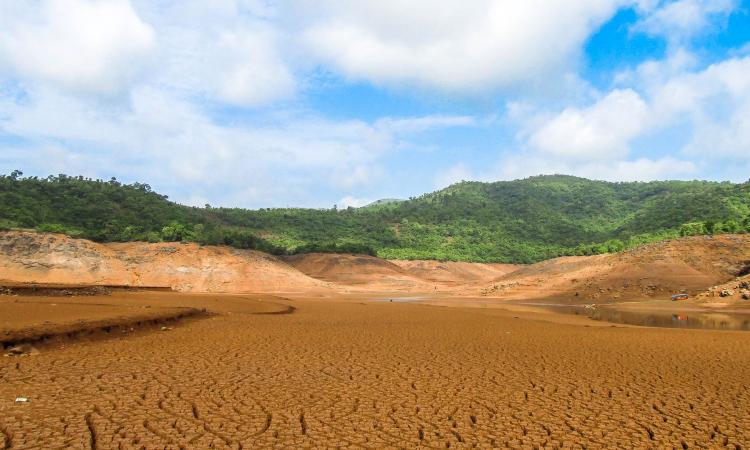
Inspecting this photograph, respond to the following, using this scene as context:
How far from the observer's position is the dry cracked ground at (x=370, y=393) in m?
6.87

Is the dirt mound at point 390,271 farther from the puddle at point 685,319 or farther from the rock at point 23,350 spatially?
the rock at point 23,350

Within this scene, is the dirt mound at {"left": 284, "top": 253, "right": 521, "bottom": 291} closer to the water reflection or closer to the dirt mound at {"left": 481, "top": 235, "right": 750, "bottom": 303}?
the dirt mound at {"left": 481, "top": 235, "right": 750, "bottom": 303}

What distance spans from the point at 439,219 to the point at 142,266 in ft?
245

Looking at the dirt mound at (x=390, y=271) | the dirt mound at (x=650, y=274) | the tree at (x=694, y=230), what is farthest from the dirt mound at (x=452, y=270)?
the tree at (x=694, y=230)

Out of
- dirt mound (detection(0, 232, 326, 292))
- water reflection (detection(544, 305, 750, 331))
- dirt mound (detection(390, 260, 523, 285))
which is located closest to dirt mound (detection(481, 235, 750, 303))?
water reflection (detection(544, 305, 750, 331))

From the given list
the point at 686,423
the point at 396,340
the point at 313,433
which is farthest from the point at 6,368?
the point at 686,423

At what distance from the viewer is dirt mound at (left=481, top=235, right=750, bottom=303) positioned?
138 ft

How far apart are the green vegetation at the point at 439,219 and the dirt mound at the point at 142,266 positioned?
13.0 feet

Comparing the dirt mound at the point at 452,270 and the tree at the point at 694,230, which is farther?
the dirt mound at the point at 452,270

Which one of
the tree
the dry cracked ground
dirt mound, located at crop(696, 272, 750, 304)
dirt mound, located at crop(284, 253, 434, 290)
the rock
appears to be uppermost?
the tree

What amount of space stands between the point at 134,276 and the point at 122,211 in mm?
23269

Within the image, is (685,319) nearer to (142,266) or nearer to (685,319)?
(685,319)

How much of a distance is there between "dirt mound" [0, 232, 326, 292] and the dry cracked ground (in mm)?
35081

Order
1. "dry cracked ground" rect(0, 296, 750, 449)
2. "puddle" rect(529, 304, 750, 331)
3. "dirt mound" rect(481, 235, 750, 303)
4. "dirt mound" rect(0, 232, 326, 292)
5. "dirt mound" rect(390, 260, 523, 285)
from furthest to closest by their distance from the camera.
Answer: "dirt mound" rect(390, 260, 523, 285)
"dirt mound" rect(0, 232, 326, 292)
"dirt mound" rect(481, 235, 750, 303)
"puddle" rect(529, 304, 750, 331)
"dry cracked ground" rect(0, 296, 750, 449)
